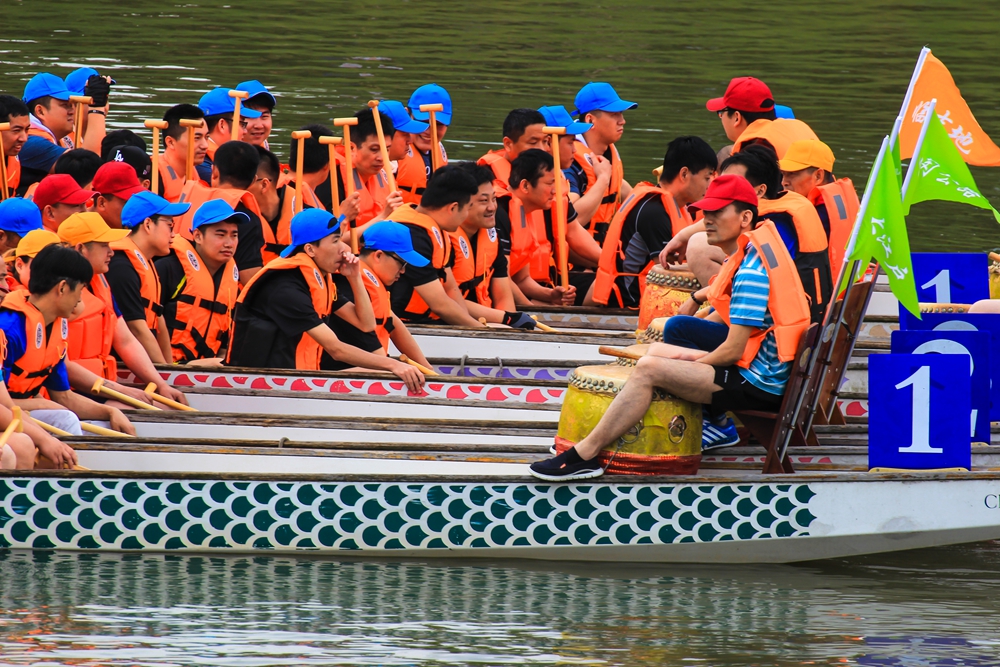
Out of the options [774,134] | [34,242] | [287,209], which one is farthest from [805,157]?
[34,242]

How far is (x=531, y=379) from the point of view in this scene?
7.69m

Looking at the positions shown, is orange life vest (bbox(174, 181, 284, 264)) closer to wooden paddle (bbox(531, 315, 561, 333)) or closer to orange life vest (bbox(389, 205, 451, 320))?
orange life vest (bbox(389, 205, 451, 320))

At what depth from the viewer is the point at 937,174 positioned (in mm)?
6246

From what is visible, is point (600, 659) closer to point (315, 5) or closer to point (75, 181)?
point (75, 181)

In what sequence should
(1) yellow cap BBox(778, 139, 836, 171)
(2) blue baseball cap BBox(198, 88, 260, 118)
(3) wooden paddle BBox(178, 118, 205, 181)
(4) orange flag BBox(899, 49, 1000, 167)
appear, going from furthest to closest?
(2) blue baseball cap BBox(198, 88, 260, 118)
(3) wooden paddle BBox(178, 118, 205, 181)
(1) yellow cap BBox(778, 139, 836, 171)
(4) orange flag BBox(899, 49, 1000, 167)

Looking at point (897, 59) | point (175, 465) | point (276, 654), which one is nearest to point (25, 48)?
point (897, 59)

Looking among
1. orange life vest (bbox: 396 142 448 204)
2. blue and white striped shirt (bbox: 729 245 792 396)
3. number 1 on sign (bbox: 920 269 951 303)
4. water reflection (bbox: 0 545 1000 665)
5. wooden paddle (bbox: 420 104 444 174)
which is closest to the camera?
water reflection (bbox: 0 545 1000 665)

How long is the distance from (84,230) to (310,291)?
44.6 inches

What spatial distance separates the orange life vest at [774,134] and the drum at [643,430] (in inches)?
101

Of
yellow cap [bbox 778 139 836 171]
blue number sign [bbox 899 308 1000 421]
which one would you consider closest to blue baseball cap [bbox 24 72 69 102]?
yellow cap [bbox 778 139 836 171]

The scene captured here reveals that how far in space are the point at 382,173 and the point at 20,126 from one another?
7.30 ft

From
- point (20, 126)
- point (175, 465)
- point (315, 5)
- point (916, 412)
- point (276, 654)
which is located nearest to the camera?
point (276, 654)

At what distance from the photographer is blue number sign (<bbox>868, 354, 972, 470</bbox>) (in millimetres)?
5789

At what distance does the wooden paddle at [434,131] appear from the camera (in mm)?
10414
